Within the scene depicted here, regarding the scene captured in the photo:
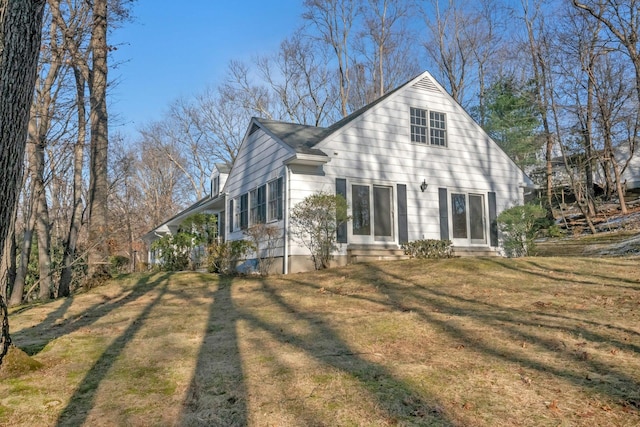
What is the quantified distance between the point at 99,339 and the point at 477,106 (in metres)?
29.3

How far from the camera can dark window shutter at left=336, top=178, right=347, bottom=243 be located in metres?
12.3

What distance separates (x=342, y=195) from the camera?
12.6m

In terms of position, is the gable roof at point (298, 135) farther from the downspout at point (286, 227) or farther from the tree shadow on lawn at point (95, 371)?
the tree shadow on lawn at point (95, 371)

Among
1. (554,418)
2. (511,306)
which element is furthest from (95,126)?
(554,418)

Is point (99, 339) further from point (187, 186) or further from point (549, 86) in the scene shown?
point (187, 186)

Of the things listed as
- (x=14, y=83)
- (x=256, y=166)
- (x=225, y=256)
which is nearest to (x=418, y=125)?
(x=256, y=166)

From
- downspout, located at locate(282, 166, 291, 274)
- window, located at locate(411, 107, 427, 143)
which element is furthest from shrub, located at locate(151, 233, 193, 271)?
window, located at locate(411, 107, 427, 143)

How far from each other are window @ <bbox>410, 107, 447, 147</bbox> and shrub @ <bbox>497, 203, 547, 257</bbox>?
284 cm

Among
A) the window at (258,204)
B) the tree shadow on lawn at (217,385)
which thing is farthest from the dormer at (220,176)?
the tree shadow on lawn at (217,385)

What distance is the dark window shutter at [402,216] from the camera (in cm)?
1316

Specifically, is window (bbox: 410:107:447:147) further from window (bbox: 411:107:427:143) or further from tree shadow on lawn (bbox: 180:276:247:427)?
tree shadow on lawn (bbox: 180:276:247:427)

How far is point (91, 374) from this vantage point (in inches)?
169

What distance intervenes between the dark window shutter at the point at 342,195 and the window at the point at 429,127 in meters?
2.82

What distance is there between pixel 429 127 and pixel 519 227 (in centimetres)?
395
